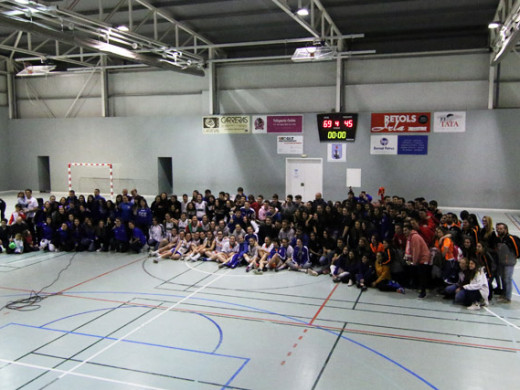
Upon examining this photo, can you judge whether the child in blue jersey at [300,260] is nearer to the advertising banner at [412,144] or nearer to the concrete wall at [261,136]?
the concrete wall at [261,136]

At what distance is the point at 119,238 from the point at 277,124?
9.96 meters

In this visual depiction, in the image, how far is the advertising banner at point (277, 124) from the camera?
20266 mm

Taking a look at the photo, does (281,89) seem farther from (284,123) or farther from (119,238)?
(119,238)

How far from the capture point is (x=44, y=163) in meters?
25.4

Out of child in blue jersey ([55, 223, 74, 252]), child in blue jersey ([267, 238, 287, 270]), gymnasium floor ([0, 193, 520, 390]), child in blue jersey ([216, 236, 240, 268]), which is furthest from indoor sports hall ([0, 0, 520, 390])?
child in blue jersey ([216, 236, 240, 268])

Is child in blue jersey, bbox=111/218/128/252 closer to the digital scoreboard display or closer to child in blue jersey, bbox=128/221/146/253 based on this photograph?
child in blue jersey, bbox=128/221/146/253

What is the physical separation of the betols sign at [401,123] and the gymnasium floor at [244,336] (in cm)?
1049

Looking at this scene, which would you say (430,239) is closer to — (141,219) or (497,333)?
(497,333)

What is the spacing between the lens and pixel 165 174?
23.2m

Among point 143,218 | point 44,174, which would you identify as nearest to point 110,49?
point 143,218

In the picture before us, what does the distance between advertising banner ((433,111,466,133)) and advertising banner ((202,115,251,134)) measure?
25.9 ft

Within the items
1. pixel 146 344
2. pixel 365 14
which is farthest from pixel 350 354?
pixel 365 14

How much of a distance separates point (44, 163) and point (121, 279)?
1765 centimetres

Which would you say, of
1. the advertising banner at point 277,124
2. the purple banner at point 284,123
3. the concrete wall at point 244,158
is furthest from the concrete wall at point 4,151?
the purple banner at point 284,123
